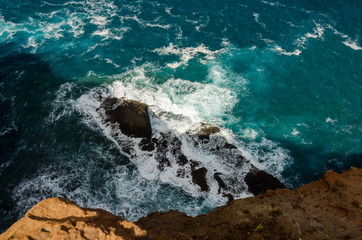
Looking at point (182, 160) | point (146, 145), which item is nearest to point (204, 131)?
point (182, 160)

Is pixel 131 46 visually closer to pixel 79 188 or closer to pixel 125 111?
pixel 125 111

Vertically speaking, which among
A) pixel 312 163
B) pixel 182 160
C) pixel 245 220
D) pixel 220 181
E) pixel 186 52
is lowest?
pixel 220 181

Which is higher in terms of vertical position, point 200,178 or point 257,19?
point 257,19

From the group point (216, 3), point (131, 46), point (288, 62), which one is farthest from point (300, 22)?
point (131, 46)

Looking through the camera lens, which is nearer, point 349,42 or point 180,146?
point 180,146

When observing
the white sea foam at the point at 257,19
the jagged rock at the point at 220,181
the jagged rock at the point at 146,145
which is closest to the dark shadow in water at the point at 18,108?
the jagged rock at the point at 146,145

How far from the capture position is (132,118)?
3431 centimetres

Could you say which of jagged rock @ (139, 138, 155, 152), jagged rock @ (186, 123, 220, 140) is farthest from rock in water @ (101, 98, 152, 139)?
jagged rock @ (186, 123, 220, 140)

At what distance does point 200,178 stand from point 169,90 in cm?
1617

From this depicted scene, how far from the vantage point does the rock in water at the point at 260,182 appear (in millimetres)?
30422

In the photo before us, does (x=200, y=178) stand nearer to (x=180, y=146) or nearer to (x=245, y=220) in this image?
(x=180, y=146)

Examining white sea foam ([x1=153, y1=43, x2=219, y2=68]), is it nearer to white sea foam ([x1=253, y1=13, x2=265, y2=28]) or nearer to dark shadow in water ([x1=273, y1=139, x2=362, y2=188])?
white sea foam ([x1=253, y1=13, x2=265, y2=28])

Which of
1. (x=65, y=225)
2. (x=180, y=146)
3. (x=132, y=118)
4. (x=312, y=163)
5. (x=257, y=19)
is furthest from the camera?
(x=257, y=19)

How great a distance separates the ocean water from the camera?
3034cm
